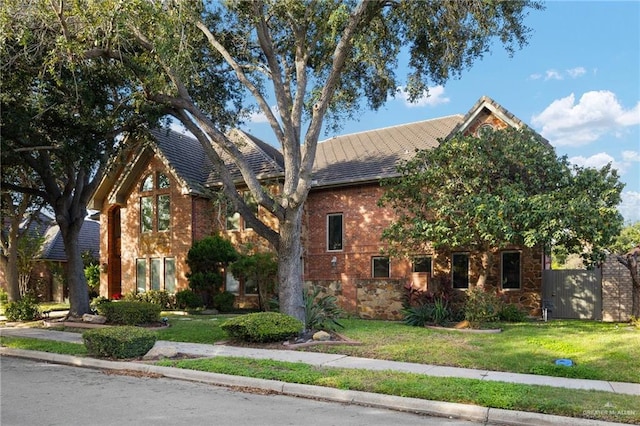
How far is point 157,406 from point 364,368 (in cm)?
369

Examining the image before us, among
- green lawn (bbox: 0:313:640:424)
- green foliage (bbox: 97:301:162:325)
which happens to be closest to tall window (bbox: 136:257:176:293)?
green foliage (bbox: 97:301:162:325)

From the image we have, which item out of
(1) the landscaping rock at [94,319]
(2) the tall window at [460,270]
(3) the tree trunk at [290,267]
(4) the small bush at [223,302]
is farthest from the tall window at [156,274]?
(2) the tall window at [460,270]

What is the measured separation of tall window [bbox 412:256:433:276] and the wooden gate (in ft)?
13.6

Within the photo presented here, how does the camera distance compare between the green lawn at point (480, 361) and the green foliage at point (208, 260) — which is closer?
the green lawn at point (480, 361)

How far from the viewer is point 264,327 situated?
38.2 ft

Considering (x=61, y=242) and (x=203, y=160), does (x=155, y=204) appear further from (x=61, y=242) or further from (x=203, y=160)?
(x=61, y=242)

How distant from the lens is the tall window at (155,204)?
2494 centimetres

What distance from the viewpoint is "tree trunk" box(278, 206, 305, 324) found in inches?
523

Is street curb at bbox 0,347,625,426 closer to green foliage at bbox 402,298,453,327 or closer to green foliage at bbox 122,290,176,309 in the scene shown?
green foliage at bbox 402,298,453,327

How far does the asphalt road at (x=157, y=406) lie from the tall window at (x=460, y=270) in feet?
44.1

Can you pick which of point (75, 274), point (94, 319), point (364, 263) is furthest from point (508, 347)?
point (75, 274)

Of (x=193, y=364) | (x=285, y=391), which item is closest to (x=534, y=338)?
(x=285, y=391)

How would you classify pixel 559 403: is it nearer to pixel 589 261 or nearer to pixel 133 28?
pixel 589 261

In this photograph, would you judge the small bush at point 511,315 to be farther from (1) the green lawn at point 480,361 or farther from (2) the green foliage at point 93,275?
(2) the green foliage at point 93,275
